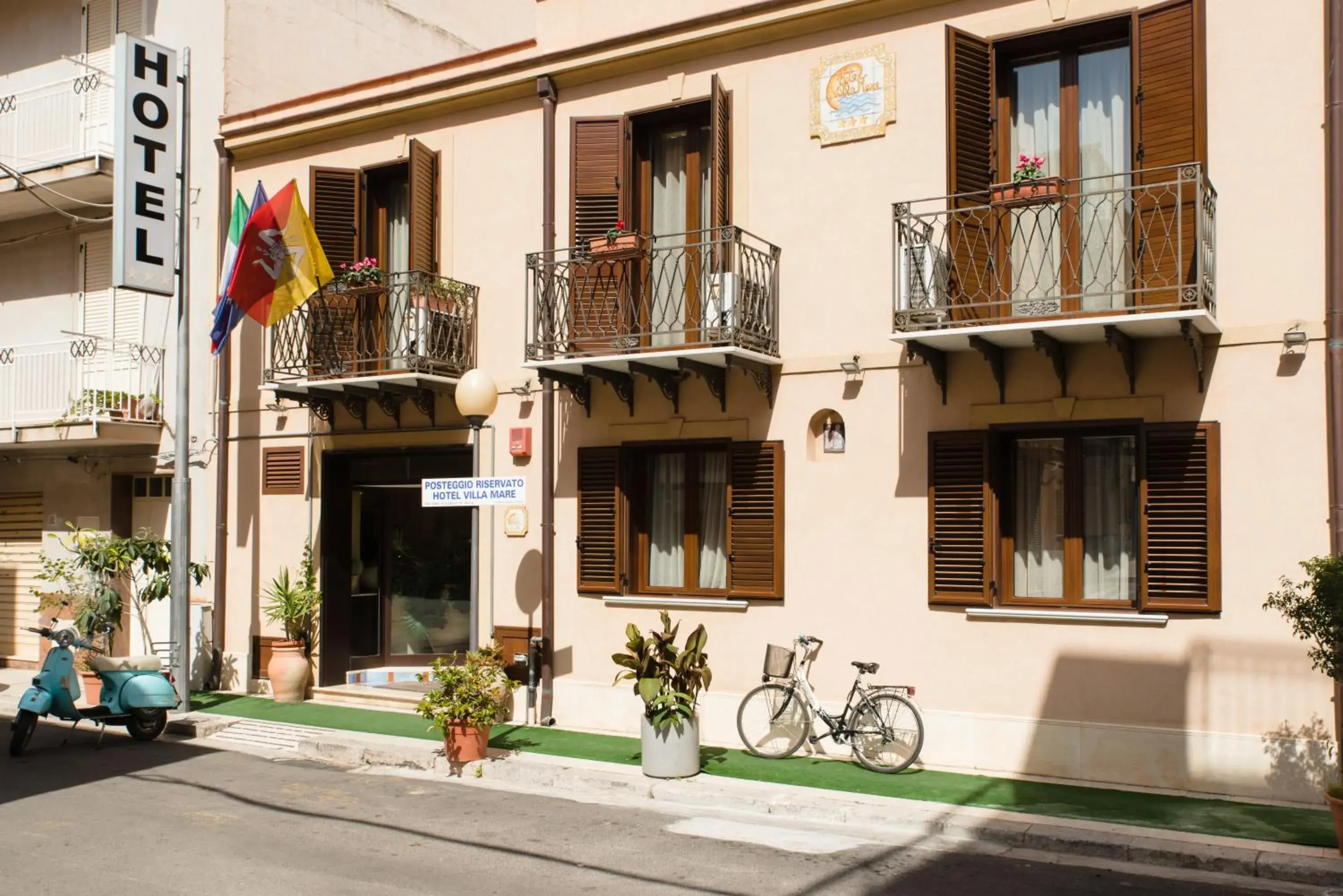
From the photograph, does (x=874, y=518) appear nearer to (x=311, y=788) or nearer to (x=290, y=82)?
(x=311, y=788)

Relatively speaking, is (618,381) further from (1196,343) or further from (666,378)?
(1196,343)

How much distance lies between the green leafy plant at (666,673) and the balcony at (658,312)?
2.69 m

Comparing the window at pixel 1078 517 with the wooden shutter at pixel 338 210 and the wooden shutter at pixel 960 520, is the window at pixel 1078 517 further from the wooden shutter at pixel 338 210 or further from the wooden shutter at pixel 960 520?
the wooden shutter at pixel 338 210

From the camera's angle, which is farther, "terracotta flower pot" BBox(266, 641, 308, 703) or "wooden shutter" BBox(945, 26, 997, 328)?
"terracotta flower pot" BBox(266, 641, 308, 703)

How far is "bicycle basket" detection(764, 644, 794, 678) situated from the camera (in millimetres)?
10789

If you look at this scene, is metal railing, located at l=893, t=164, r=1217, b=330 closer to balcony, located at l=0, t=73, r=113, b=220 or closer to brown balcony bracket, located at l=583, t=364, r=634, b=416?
brown balcony bracket, located at l=583, t=364, r=634, b=416

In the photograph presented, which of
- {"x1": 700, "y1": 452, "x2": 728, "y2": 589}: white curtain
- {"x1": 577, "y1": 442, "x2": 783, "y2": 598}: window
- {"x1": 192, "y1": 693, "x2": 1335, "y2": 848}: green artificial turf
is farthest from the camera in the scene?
{"x1": 700, "y1": 452, "x2": 728, "y2": 589}: white curtain

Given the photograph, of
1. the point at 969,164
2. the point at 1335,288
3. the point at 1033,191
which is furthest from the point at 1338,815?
the point at 969,164

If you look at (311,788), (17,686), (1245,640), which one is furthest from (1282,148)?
(17,686)

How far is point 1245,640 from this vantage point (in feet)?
31.2

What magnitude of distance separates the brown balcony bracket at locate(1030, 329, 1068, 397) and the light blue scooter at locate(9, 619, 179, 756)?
9.38 m

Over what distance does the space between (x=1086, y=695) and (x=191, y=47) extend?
1401 cm

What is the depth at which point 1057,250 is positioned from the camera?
1056cm

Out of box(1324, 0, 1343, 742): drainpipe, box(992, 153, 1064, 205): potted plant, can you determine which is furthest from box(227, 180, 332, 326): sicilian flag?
box(1324, 0, 1343, 742): drainpipe
